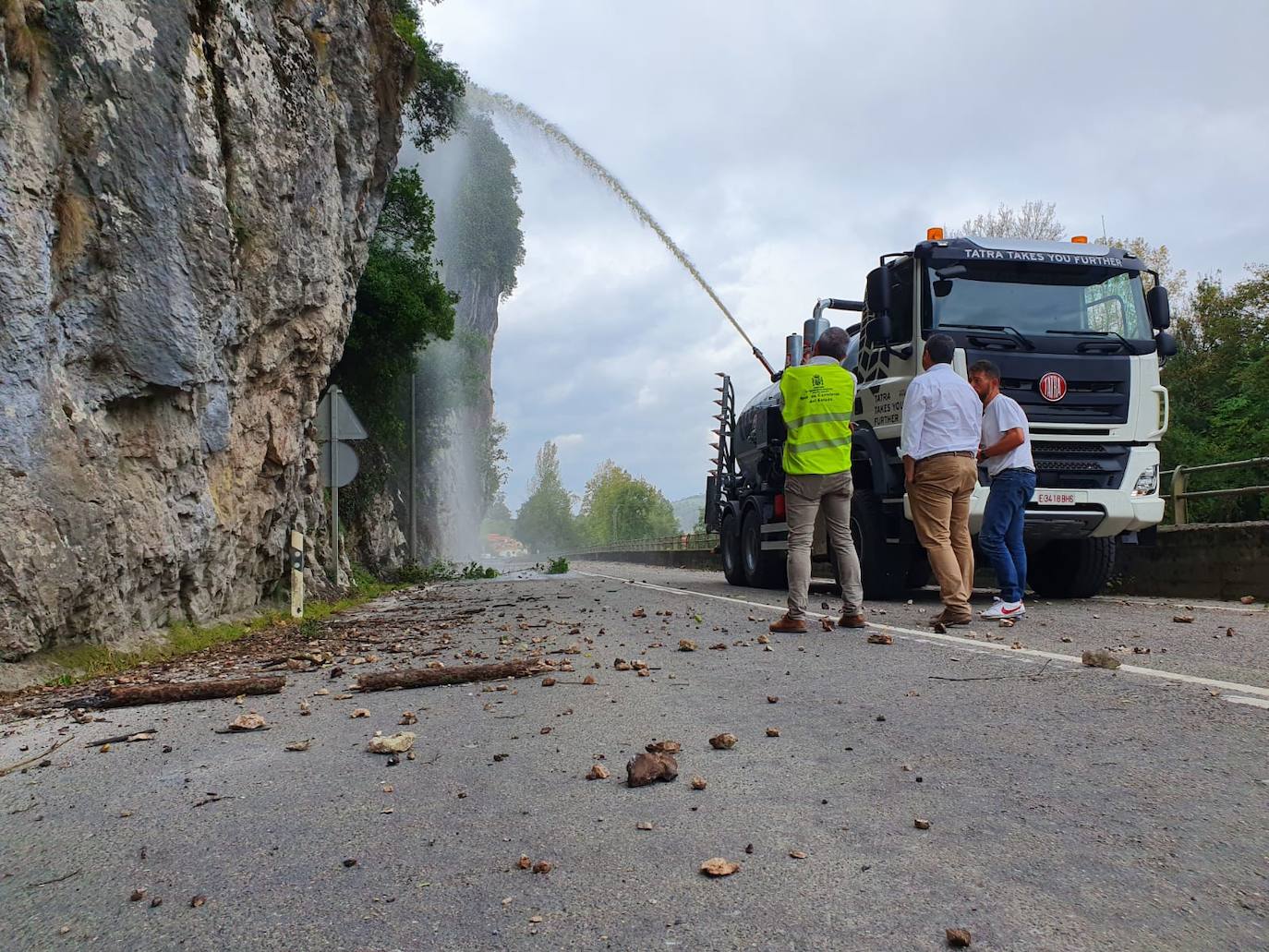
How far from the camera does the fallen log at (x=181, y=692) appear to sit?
5.23 meters

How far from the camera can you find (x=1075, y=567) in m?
10.5

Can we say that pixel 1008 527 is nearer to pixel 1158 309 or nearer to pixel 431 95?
pixel 1158 309

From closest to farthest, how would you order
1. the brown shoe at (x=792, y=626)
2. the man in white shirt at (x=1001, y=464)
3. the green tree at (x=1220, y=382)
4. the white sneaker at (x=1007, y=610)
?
1. the brown shoe at (x=792, y=626)
2. the white sneaker at (x=1007, y=610)
3. the man in white shirt at (x=1001, y=464)
4. the green tree at (x=1220, y=382)

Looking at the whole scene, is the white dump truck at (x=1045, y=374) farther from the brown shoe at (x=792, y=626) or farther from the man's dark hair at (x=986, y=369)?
the brown shoe at (x=792, y=626)

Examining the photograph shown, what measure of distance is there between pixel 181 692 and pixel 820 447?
4.88 meters

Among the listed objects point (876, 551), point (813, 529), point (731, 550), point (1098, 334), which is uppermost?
point (1098, 334)

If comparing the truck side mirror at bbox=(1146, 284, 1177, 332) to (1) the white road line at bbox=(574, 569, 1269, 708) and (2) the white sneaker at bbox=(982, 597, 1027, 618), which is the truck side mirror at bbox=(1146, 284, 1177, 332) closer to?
(2) the white sneaker at bbox=(982, 597, 1027, 618)

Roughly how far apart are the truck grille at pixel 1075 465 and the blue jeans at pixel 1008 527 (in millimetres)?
792

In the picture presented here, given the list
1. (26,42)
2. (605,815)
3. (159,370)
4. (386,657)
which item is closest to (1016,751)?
(605,815)

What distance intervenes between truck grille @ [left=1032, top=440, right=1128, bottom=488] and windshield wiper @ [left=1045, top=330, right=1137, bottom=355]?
989 millimetres

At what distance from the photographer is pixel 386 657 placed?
22.8 feet

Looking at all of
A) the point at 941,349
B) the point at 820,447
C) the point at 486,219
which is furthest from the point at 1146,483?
the point at 486,219

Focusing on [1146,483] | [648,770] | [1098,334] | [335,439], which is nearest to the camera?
[648,770]

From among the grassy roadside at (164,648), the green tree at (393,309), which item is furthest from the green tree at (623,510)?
the grassy roadside at (164,648)
